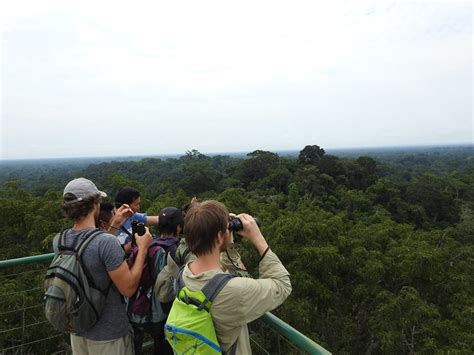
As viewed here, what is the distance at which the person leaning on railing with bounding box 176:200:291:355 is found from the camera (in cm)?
156

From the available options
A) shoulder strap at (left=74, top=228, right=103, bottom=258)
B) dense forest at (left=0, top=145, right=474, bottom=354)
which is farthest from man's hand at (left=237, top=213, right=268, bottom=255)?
dense forest at (left=0, top=145, right=474, bottom=354)

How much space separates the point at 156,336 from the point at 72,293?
0.62 m

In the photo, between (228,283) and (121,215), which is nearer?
(228,283)

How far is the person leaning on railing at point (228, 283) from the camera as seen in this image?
1557mm

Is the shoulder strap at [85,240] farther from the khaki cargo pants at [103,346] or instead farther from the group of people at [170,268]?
the khaki cargo pants at [103,346]

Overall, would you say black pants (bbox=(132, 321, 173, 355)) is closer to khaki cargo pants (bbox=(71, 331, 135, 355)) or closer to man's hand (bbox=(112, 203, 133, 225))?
khaki cargo pants (bbox=(71, 331, 135, 355))

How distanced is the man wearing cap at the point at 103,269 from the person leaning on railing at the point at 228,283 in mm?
406

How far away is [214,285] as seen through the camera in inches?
61.9

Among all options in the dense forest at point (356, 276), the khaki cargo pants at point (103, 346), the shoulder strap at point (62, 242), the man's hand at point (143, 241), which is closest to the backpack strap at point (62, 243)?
the shoulder strap at point (62, 242)

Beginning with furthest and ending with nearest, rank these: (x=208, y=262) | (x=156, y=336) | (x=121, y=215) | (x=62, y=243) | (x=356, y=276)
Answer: (x=356, y=276) < (x=121, y=215) < (x=156, y=336) < (x=62, y=243) < (x=208, y=262)

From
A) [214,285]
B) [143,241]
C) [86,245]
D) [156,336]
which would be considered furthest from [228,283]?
[156,336]

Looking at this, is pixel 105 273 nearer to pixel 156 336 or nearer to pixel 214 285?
pixel 156 336

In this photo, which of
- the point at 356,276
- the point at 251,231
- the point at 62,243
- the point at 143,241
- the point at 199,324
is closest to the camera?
the point at 199,324

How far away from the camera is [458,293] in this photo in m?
9.39
